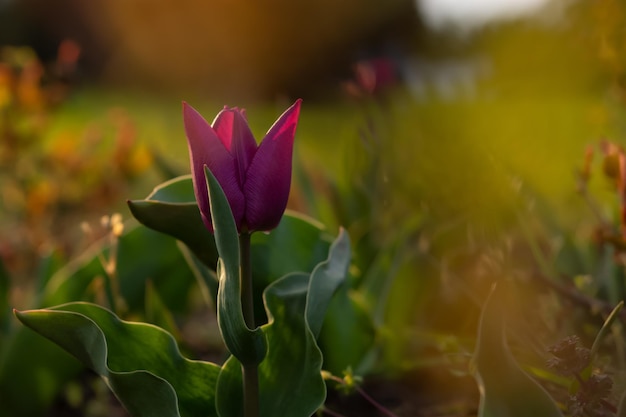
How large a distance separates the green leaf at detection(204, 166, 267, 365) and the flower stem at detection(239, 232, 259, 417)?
0.08ft

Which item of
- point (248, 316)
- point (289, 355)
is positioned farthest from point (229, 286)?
point (289, 355)

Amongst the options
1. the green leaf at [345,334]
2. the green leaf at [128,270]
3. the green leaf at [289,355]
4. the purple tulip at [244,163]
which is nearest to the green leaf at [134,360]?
the green leaf at [289,355]

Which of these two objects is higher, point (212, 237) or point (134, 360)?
point (212, 237)

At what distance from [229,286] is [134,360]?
0.75 ft

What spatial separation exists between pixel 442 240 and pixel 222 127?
92 cm

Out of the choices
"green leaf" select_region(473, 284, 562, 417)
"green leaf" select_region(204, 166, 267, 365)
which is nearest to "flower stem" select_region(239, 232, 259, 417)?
"green leaf" select_region(204, 166, 267, 365)

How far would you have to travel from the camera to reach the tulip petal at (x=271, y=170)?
79 cm

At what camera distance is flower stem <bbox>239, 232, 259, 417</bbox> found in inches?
32.9

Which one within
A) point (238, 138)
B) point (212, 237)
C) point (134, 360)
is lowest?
point (134, 360)

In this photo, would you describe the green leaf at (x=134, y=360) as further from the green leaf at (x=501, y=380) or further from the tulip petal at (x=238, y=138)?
the green leaf at (x=501, y=380)

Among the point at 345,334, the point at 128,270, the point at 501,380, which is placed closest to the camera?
the point at 501,380

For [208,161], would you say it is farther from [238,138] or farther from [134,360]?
[134,360]

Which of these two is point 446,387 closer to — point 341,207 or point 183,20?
point 341,207

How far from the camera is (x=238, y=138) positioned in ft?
2.63
